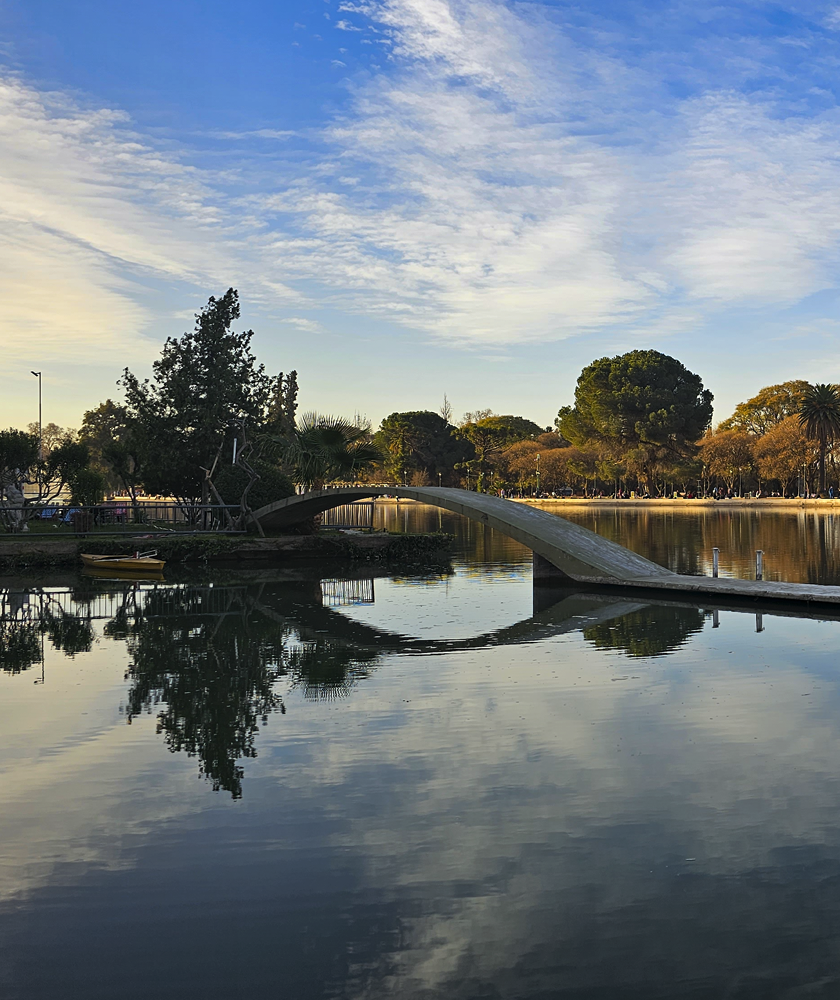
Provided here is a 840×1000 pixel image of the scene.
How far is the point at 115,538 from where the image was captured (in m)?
33.3

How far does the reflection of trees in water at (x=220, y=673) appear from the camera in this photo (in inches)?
396

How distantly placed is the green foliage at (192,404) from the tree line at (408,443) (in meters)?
0.06

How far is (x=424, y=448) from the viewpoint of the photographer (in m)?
121

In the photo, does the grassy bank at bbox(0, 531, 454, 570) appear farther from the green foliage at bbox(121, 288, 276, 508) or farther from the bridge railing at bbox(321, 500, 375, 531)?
the bridge railing at bbox(321, 500, 375, 531)

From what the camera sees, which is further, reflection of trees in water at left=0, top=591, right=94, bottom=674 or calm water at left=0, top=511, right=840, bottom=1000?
reflection of trees in water at left=0, top=591, right=94, bottom=674

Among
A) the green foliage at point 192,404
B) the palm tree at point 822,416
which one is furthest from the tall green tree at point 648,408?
the green foliage at point 192,404

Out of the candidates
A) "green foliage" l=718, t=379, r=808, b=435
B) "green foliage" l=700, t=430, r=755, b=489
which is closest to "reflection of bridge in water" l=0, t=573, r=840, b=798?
"green foliage" l=700, t=430, r=755, b=489

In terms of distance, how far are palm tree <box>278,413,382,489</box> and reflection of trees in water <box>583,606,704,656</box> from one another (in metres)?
17.0

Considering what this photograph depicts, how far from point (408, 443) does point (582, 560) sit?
9699cm

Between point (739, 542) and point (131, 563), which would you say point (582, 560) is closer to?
point (131, 563)

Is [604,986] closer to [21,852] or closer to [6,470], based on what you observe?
[21,852]

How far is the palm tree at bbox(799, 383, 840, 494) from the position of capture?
8694cm

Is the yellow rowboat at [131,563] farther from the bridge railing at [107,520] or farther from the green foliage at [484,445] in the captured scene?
the green foliage at [484,445]

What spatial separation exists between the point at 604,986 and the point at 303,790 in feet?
12.1
